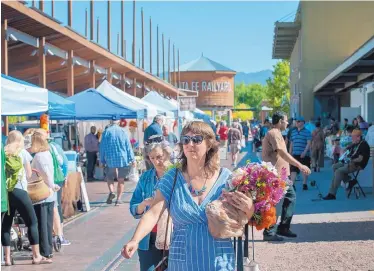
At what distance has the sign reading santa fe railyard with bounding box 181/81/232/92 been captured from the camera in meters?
101

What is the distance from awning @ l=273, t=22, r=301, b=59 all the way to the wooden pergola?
1100 cm

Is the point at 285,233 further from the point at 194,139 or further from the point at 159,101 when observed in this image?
the point at 159,101

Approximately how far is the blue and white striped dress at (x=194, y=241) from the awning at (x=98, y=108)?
15035 mm

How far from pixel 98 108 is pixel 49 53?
4941 millimetres

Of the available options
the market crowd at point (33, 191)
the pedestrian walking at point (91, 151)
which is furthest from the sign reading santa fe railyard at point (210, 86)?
the market crowd at point (33, 191)

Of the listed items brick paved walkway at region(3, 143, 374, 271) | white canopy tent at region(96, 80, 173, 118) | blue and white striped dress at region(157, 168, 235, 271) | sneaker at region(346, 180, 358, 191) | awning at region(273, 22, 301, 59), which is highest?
awning at region(273, 22, 301, 59)

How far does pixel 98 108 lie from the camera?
63.6 ft

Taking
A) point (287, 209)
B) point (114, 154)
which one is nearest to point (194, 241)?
point (287, 209)

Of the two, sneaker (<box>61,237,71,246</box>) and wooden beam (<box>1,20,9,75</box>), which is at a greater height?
wooden beam (<box>1,20,9,75</box>)

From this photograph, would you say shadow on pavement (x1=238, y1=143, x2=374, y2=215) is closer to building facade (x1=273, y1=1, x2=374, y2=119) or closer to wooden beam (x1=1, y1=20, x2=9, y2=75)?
wooden beam (x1=1, y1=20, x2=9, y2=75)

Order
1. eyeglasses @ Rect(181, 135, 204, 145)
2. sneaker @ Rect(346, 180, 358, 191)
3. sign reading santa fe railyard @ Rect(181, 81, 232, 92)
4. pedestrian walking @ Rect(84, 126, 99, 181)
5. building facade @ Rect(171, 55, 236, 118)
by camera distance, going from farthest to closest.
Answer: sign reading santa fe railyard @ Rect(181, 81, 232, 92) < building facade @ Rect(171, 55, 236, 118) < pedestrian walking @ Rect(84, 126, 99, 181) < sneaker @ Rect(346, 180, 358, 191) < eyeglasses @ Rect(181, 135, 204, 145)

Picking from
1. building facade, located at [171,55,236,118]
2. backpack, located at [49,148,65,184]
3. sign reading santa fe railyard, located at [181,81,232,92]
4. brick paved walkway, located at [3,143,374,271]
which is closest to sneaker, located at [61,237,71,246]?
brick paved walkway, located at [3,143,374,271]

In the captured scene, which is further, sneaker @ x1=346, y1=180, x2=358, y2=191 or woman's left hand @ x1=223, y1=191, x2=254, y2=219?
sneaker @ x1=346, y1=180, x2=358, y2=191

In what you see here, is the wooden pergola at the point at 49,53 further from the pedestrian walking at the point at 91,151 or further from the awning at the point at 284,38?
the awning at the point at 284,38
